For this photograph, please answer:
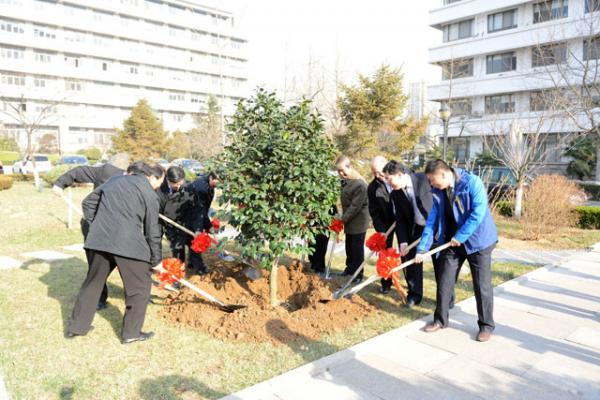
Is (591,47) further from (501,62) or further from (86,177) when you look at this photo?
(501,62)

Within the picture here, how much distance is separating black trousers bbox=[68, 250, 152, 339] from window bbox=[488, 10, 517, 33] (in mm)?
33716

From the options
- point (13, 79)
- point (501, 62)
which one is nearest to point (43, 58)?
point (13, 79)

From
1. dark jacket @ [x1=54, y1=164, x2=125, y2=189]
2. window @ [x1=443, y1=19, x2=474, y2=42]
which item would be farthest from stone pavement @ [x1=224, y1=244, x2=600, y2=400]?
window @ [x1=443, y1=19, x2=474, y2=42]

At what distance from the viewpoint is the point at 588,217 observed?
1173 centimetres

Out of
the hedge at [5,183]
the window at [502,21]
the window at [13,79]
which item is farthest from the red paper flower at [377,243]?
the window at [13,79]

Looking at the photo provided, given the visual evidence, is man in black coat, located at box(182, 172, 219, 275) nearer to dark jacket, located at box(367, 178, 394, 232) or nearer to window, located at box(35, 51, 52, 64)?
dark jacket, located at box(367, 178, 394, 232)

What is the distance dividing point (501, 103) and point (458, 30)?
7.34 metres

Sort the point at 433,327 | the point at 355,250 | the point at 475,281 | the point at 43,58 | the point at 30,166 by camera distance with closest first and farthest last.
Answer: the point at 475,281 → the point at 433,327 → the point at 355,250 → the point at 30,166 → the point at 43,58

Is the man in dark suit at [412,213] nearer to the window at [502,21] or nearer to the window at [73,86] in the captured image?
the window at [502,21]

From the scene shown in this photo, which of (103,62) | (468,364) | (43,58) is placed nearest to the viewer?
(468,364)

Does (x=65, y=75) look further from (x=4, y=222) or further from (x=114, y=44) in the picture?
(x=4, y=222)

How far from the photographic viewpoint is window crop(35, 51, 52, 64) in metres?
45.1

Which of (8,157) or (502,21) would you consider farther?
(8,157)

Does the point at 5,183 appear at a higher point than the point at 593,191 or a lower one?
higher
